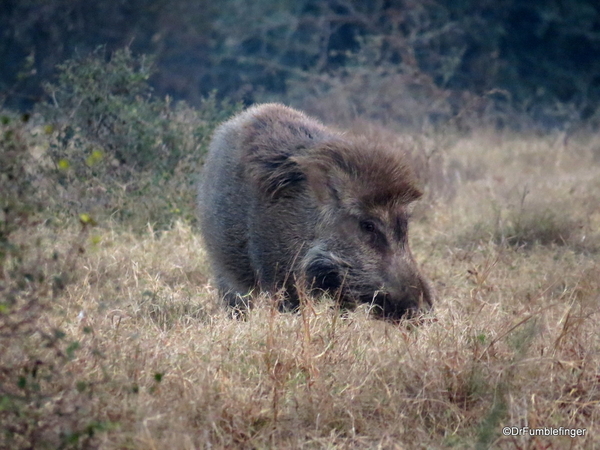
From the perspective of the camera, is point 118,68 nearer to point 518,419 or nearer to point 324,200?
point 324,200

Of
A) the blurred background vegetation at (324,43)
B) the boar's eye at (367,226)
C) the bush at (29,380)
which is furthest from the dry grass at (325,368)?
the blurred background vegetation at (324,43)

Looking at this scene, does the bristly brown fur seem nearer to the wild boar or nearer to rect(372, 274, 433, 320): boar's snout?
the wild boar

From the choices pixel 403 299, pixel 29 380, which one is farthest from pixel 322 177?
pixel 29 380

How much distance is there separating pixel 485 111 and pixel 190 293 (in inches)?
487

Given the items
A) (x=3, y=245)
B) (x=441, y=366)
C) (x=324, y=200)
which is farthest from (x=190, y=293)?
(x=3, y=245)

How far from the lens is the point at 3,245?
10.1 ft

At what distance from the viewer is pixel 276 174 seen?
532cm

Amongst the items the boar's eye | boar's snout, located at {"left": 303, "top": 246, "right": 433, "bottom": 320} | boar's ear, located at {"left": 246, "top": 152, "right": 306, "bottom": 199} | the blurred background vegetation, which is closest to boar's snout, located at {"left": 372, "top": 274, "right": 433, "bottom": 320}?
boar's snout, located at {"left": 303, "top": 246, "right": 433, "bottom": 320}

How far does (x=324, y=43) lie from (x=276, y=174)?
575 inches

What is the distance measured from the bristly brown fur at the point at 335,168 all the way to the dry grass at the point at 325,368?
2.83 feet

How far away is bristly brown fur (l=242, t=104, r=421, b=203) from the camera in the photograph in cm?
525

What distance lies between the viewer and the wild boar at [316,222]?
5.05 m

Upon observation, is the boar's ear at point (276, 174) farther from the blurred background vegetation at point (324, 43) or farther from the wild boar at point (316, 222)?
the blurred background vegetation at point (324, 43)

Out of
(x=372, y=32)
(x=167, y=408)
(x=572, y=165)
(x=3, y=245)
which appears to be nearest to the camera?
(x=3, y=245)
